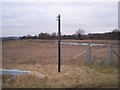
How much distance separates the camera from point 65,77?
10117 mm

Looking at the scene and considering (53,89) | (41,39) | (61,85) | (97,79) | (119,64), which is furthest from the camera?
(41,39)

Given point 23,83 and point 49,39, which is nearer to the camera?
point 23,83

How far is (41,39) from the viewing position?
55.0 meters

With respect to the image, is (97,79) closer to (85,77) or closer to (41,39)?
(85,77)

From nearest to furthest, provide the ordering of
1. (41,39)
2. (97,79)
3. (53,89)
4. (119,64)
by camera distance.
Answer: (53,89), (97,79), (119,64), (41,39)

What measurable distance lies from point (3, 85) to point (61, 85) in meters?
1.81

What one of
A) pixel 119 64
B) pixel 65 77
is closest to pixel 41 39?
pixel 119 64

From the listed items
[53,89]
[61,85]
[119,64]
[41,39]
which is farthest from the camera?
[41,39]

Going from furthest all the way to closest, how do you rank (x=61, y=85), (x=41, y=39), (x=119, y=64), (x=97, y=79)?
(x=41, y=39) < (x=119, y=64) < (x=97, y=79) < (x=61, y=85)

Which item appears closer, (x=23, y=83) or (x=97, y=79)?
(x=23, y=83)

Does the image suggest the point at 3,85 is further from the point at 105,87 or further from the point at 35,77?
the point at 105,87

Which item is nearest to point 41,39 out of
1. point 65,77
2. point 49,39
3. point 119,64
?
Answer: point 49,39

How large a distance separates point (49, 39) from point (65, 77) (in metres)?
47.1

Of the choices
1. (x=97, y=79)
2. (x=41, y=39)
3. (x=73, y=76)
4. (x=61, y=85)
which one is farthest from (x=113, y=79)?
(x=41, y=39)
